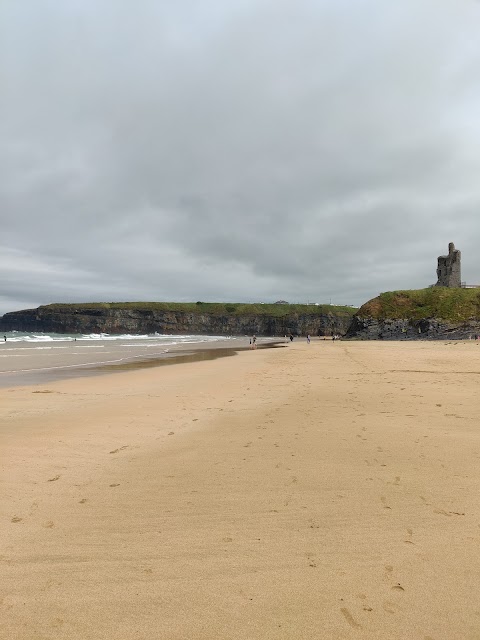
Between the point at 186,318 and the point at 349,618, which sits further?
the point at 186,318

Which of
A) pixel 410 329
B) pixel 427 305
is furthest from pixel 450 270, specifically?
pixel 410 329

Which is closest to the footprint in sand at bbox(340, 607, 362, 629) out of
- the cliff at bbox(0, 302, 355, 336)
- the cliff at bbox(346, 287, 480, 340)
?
the cliff at bbox(346, 287, 480, 340)

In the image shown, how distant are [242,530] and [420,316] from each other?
73360 mm

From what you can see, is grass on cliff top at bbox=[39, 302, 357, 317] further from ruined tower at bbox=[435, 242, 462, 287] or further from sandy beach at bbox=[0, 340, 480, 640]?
sandy beach at bbox=[0, 340, 480, 640]

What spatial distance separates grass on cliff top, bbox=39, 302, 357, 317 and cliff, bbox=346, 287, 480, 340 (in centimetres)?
6783

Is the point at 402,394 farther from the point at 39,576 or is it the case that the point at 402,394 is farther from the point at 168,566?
the point at 39,576

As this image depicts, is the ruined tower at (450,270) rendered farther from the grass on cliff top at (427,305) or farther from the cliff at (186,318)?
the cliff at (186,318)

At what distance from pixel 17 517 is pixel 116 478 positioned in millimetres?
1397

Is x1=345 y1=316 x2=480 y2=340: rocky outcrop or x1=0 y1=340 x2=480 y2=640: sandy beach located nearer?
x1=0 y1=340 x2=480 y2=640: sandy beach

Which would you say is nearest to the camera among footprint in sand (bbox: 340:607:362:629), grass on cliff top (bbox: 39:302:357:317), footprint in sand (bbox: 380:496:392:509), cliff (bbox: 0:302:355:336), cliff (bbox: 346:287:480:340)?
footprint in sand (bbox: 340:607:362:629)

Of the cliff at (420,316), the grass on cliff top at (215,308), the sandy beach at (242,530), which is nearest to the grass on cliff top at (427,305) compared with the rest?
the cliff at (420,316)

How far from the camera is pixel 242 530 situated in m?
3.96

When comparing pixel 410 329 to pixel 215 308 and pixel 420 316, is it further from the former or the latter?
pixel 215 308

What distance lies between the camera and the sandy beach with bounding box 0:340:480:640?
9.20ft
